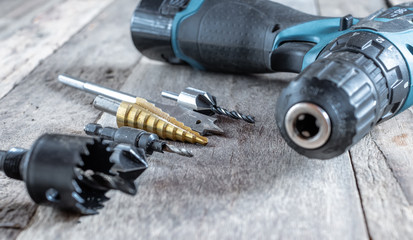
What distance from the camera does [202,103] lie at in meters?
0.81

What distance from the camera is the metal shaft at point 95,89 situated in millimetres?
846

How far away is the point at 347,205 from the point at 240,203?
0.43ft

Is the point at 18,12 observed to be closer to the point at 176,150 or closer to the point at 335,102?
the point at 176,150

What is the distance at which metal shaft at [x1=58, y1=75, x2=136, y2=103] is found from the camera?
2.78 ft

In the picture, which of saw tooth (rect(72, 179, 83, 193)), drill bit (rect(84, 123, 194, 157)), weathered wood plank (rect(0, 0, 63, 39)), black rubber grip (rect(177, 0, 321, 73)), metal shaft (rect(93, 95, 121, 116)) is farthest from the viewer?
weathered wood plank (rect(0, 0, 63, 39))

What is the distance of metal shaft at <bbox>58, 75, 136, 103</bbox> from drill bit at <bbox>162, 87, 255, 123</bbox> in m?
0.09

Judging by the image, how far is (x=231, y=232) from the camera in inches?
22.2

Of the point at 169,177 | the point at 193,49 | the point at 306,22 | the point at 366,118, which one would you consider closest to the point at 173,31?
the point at 193,49

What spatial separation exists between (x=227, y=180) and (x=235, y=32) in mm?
377

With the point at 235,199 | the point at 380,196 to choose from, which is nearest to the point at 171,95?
the point at 235,199

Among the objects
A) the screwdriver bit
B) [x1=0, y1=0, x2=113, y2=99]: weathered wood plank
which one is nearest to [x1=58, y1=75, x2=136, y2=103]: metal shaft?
[x1=0, y1=0, x2=113, y2=99]: weathered wood plank

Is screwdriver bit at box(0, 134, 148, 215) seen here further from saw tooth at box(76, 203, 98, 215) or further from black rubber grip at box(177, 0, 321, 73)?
black rubber grip at box(177, 0, 321, 73)

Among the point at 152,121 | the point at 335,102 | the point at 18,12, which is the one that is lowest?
the point at 18,12

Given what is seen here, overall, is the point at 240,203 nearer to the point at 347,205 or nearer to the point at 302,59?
the point at 347,205
